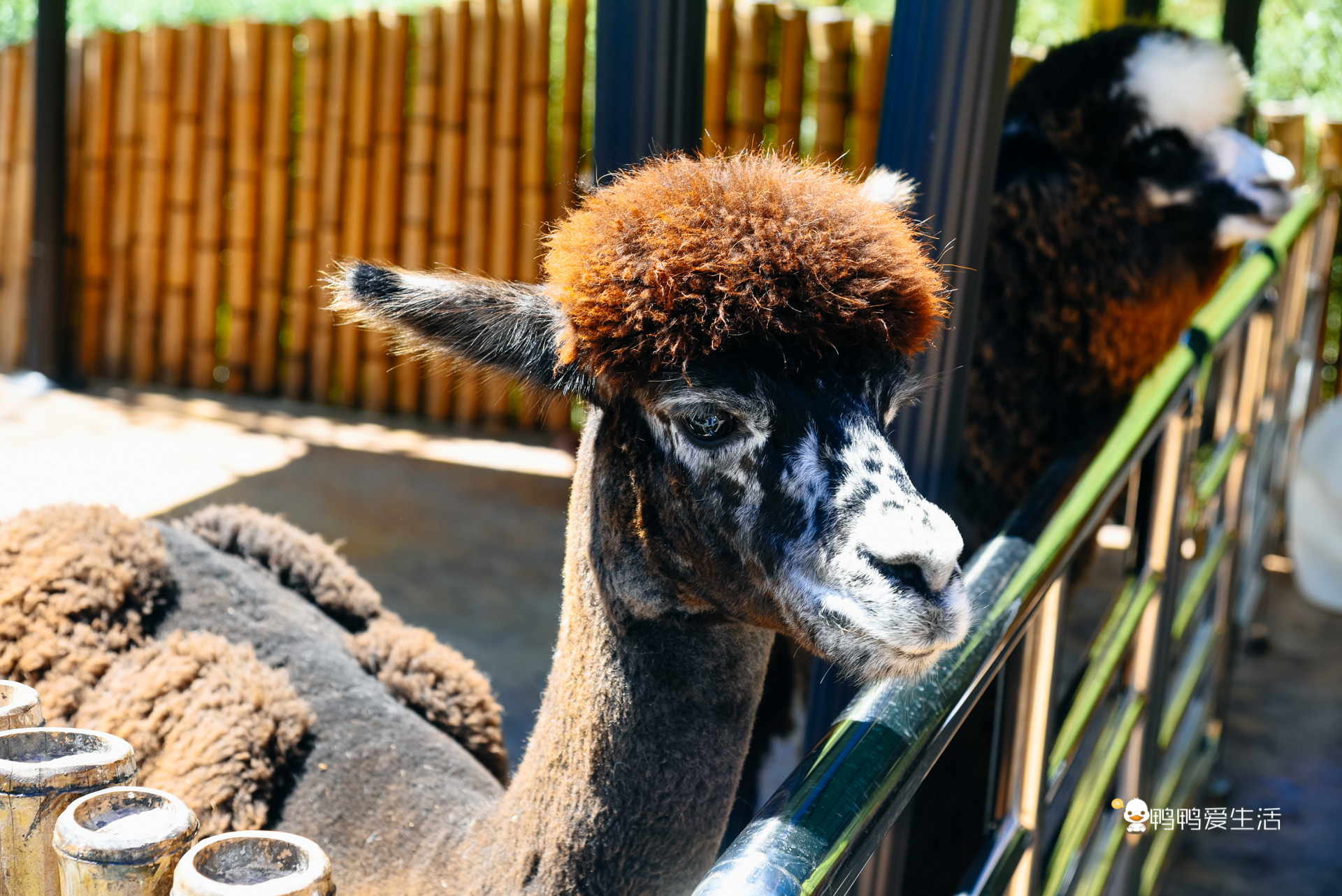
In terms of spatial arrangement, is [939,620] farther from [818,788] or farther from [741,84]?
[741,84]

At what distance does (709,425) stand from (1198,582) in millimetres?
2040

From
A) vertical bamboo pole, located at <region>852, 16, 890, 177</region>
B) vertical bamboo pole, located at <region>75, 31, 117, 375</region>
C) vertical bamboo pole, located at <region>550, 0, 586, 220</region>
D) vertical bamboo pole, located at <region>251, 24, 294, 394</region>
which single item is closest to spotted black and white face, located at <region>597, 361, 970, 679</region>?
vertical bamboo pole, located at <region>852, 16, 890, 177</region>

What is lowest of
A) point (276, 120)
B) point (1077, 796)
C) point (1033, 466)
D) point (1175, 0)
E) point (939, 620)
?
point (1077, 796)

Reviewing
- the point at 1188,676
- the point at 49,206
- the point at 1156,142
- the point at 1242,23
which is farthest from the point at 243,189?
the point at 1188,676

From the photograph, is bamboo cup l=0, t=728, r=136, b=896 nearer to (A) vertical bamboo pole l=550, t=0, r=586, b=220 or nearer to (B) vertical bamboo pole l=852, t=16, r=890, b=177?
(B) vertical bamboo pole l=852, t=16, r=890, b=177

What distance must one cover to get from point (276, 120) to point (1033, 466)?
5.97m

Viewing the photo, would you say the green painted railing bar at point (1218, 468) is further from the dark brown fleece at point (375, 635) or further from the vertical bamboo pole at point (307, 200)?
the vertical bamboo pole at point (307, 200)

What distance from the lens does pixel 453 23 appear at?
6754 mm

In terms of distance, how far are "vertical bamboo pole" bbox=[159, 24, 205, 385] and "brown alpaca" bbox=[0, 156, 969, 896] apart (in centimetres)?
653

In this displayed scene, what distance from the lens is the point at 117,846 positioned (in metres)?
0.89

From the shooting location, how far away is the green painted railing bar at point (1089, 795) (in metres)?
1.88

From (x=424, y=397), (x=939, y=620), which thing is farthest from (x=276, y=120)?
(x=939, y=620)

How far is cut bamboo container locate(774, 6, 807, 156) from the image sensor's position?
6.16 meters

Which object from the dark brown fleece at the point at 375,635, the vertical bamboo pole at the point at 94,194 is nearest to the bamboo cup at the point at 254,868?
the dark brown fleece at the point at 375,635
